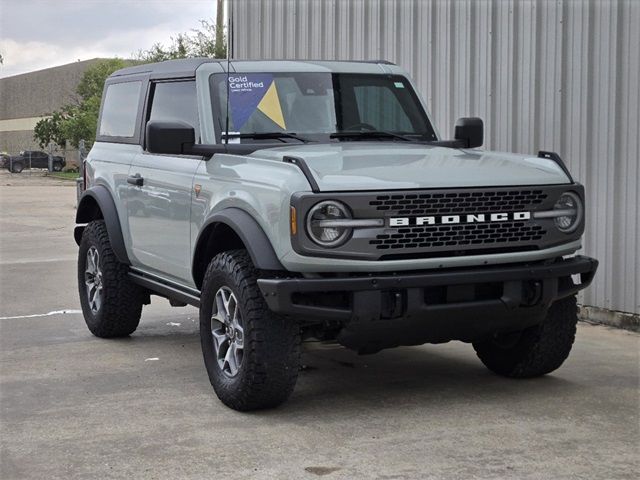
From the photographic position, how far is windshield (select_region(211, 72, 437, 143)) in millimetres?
6750

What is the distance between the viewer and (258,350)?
5570 millimetres

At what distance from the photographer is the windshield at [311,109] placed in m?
6.75

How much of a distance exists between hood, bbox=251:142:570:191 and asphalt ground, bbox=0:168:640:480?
1246 millimetres

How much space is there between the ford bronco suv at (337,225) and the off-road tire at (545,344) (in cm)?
1

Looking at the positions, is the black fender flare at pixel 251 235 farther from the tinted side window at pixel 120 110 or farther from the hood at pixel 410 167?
the tinted side window at pixel 120 110

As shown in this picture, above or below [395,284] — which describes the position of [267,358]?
below

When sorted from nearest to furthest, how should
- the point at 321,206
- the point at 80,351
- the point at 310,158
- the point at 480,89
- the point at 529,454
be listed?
the point at 529,454 < the point at 321,206 < the point at 310,158 < the point at 80,351 < the point at 480,89

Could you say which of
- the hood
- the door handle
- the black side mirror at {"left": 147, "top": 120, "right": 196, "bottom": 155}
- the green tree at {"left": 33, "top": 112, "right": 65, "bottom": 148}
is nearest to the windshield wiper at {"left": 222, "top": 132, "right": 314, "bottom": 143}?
the hood

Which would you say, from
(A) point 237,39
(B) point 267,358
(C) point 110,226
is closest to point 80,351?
(C) point 110,226

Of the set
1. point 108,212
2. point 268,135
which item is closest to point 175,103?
point 268,135

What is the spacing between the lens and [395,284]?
5.39 metres

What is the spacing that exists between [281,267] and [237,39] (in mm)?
9816

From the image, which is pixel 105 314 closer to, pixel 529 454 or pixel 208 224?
pixel 208 224

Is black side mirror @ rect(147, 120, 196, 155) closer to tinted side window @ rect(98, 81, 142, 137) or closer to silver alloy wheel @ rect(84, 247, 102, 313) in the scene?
tinted side window @ rect(98, 81, 142, 137)
